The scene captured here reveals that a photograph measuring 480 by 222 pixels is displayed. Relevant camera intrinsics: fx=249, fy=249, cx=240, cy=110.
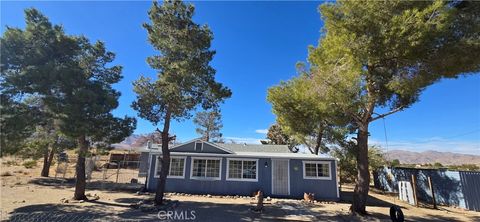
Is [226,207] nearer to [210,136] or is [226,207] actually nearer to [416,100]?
[416,100]

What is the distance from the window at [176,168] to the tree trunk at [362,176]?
1016cm

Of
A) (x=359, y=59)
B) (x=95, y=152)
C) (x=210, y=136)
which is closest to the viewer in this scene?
(x=359, y=59)

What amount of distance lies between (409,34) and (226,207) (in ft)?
33.3

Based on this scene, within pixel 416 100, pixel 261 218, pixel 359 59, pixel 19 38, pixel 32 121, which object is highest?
pixel 19 38

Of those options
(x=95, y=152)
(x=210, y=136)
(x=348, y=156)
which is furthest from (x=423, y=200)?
(x=210, y=136)

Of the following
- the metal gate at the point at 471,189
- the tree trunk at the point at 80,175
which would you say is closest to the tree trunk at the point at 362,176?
the metal gate at the point at 471,189

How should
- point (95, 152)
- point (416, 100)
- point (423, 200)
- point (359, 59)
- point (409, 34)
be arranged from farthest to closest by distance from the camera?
point (423, 200) < point (95, 152) < point (416, 100) < point (359, 59) < point (409, 34)

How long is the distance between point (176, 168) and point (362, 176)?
35.9 feet

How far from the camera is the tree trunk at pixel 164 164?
11633 mm

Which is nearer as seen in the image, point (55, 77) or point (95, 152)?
point (55, 77)

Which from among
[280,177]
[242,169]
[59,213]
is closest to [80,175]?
[59,213]

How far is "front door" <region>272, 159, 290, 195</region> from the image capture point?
15.5m

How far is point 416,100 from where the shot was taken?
35.0 feet

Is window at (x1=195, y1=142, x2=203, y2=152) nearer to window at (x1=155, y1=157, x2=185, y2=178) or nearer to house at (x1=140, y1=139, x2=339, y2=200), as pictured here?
house at (x1=140, y1=139, x2=339, y2=200)
